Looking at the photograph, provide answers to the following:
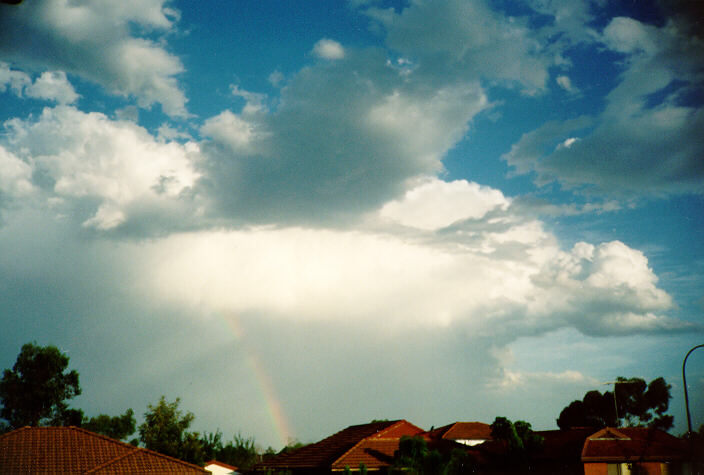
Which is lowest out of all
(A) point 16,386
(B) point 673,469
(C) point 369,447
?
(B) point 673,469

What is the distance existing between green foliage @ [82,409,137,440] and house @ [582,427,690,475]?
84.4m

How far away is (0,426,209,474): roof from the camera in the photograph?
4319cm

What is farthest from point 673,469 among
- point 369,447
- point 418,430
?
A: point 369,447

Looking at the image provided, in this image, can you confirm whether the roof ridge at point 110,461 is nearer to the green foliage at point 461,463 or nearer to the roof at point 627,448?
the green foliage at point 461,463

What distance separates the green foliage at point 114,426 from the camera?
10281cm

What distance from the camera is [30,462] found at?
43.2 m

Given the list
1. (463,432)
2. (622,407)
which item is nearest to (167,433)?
(463,432)

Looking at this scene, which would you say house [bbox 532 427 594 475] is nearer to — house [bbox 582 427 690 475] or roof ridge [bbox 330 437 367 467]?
house [bbox 582 427 690 475]

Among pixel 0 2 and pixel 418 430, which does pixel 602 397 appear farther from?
pixel 0 2

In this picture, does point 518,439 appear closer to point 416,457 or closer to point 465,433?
point 416,457

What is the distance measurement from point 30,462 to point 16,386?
48699 millimetres

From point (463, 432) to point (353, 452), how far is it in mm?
25640

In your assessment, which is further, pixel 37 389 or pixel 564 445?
pixel 37 389

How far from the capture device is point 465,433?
6950 centimetres
